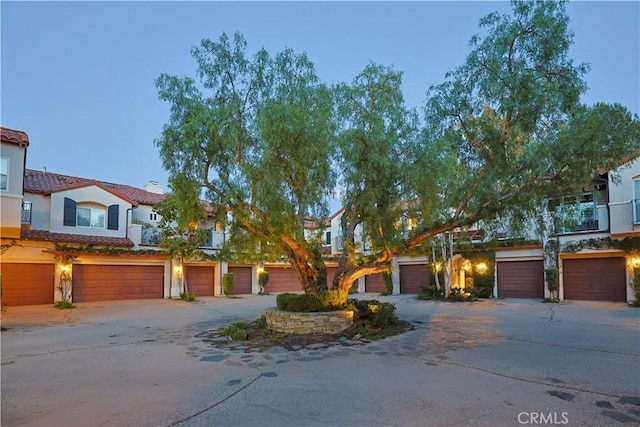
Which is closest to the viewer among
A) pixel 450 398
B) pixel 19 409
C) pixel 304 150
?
pixel 19 409

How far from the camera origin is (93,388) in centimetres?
547

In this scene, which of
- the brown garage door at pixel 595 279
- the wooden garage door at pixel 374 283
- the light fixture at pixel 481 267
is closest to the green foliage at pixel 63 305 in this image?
the wooden garage door at pixel 374 283

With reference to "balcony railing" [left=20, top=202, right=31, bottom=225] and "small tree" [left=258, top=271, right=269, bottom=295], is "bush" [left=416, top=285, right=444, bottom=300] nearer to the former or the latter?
"small tree" [left=258, top=271, right=269, bottom=295]

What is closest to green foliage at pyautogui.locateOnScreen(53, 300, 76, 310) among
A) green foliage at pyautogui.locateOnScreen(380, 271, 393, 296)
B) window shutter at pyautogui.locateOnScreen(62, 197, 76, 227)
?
window shutter at pyautogui.locateOnScreen(62, 197, 76, 227)

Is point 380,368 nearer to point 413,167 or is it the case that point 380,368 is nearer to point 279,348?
point 279,348

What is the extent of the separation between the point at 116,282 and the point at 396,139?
60.2 feet

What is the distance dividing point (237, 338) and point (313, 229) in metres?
3.32

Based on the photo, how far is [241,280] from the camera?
27078 mm

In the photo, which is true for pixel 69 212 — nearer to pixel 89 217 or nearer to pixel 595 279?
pixel 89 217

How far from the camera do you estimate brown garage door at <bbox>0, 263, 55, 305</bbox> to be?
17.3 meters

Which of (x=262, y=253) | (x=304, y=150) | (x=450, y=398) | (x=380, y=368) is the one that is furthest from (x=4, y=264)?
(x=450, y=398)

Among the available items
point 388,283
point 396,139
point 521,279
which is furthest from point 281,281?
point 396,139

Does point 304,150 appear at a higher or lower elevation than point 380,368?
higher

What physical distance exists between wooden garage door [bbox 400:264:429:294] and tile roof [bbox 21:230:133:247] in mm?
16063
